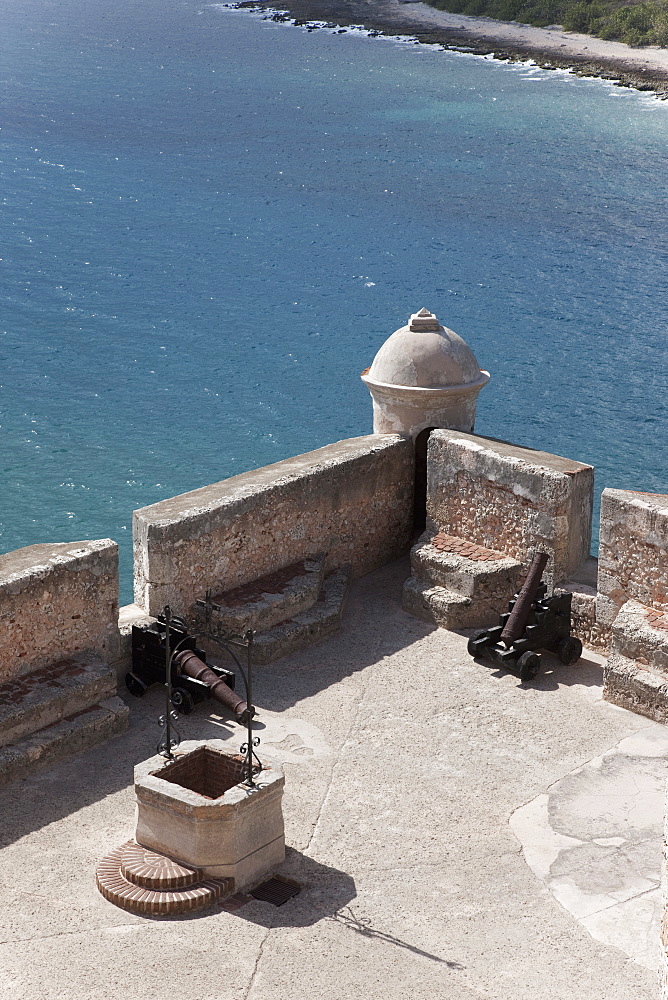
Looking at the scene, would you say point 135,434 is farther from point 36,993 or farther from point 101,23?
point 101,23

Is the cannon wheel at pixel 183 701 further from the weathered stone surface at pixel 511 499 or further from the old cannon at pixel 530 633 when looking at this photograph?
the weathered stone surface at pixel 511 499

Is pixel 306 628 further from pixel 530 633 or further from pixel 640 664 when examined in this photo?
pixel 640 664

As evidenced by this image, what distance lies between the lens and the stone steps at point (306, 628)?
10.9m

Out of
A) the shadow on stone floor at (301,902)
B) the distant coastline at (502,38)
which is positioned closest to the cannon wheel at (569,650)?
the shadow on stone floor at (301,902)

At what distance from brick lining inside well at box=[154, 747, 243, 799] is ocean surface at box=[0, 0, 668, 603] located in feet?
44.2

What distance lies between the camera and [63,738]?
368 inches

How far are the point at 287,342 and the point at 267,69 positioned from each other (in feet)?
144

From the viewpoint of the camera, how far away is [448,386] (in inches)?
491

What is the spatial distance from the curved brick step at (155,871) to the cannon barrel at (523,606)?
12.8ft

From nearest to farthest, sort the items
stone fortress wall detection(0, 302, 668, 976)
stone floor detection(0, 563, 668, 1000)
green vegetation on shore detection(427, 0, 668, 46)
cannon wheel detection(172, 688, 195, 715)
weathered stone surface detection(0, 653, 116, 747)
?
stone floor detection(0, 563, 668, 1000)
weathered stone surface detection(0, 653, 116, 747)
stone fortress wall detection(0, 302, 668, 976)
cannon wheel detection(172, 688, 195, 715)
green vegetation on shore detection(427, 0, 668, 46)

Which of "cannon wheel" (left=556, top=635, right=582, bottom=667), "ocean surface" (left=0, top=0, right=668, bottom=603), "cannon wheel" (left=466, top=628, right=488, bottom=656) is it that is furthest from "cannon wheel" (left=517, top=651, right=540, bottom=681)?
"ocean surface" (left=0, top=0, right=668, bottom=603)

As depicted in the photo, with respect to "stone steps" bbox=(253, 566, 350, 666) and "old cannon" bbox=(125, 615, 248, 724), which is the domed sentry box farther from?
"stone steps" bbox=(253, 566, 350, 666)

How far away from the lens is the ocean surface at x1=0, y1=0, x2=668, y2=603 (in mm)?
28078

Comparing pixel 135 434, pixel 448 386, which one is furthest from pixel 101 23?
pixel 448 386
